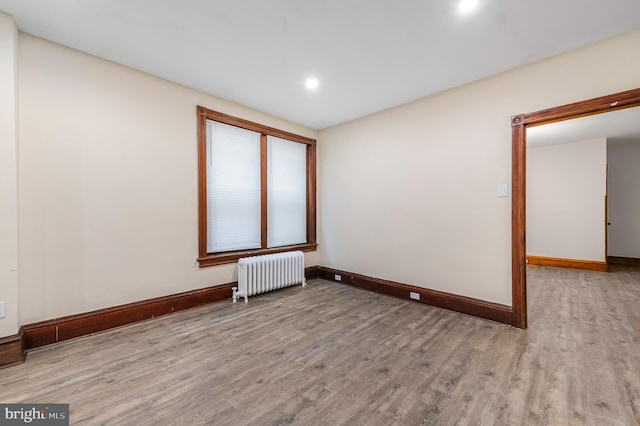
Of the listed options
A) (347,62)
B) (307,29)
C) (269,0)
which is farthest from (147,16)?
(347,62)

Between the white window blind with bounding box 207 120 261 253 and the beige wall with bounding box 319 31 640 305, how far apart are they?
1.45 metres

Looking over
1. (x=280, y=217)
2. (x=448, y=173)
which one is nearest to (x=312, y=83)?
(x=448, y=173)

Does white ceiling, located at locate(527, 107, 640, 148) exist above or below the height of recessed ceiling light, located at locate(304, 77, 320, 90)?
below

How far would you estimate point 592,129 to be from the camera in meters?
4.80

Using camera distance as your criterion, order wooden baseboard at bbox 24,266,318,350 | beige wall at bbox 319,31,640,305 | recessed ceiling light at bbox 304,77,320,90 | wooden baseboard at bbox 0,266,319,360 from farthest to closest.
Result: recessed ceiling light at bbox 304,77,320,90 < beige wall at bbox 319,31,640,305 < wooden baseboard at bbox 24,266,318,350 < wooden baseboard at bbox 0,266,319,360

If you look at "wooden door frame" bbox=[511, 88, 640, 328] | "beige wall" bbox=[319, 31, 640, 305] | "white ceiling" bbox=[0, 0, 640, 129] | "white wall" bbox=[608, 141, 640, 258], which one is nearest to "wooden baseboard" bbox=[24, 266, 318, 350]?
"beige wall" bbox=[319, 31, 640, 305]

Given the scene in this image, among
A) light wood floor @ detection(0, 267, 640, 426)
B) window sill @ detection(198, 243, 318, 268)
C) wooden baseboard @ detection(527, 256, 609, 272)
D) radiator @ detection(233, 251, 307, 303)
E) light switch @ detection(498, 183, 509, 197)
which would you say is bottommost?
light wood floor @ detection(0, 267, 640, 426)

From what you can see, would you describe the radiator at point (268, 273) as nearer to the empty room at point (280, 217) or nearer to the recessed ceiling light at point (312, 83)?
the empty room at point (280, 217)

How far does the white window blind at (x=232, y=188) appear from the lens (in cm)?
351

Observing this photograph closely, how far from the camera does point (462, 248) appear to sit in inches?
124

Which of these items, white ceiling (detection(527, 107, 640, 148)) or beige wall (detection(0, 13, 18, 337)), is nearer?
beige wall (detection(0, 13, 18, 337))

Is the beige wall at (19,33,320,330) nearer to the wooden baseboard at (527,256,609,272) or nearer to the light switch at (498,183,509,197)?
the light switch at (498,183,509,197)

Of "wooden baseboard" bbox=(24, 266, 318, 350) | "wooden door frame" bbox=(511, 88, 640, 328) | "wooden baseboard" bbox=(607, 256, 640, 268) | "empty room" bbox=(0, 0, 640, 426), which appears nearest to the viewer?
"empty room" bbox=(0, 0, 640, 426)

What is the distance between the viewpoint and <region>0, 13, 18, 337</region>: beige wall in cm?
203
